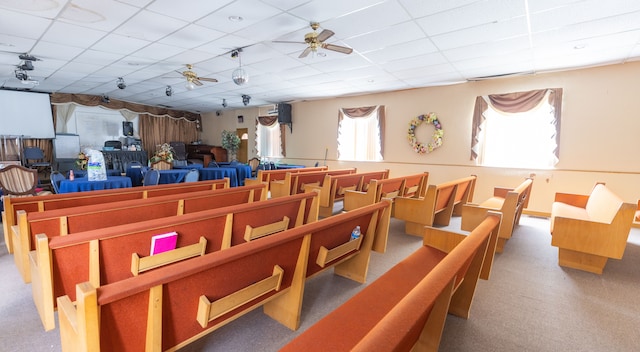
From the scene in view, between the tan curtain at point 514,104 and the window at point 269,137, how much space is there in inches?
220

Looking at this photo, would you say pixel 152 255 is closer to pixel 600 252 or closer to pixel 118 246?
pixel 118 246

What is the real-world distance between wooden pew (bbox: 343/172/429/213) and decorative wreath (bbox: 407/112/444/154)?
155cm

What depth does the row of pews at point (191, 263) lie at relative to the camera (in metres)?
0.88

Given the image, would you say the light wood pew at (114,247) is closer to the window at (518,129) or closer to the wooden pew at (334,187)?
the wooden pew at (334,187)

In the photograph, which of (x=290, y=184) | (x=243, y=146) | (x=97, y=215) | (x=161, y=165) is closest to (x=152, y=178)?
A: (x=161, y=165)

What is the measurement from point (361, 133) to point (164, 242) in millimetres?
6448

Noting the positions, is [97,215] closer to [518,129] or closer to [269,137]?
[518,129]

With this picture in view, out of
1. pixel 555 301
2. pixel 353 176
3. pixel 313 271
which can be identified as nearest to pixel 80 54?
pixel 353 176

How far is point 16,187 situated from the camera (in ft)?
12.7

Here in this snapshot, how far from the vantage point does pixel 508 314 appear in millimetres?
1883

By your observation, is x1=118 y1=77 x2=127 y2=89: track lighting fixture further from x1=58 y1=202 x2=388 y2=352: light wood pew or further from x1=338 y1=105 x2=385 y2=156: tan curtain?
x1=58 y1=202 x2=388 y2=352: light wood pew

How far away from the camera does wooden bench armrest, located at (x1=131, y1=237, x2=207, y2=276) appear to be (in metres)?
1.32

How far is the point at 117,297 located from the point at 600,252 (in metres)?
3.47

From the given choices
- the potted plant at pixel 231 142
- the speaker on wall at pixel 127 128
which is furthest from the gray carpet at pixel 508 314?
the speaker on wall at pixel 127 128
